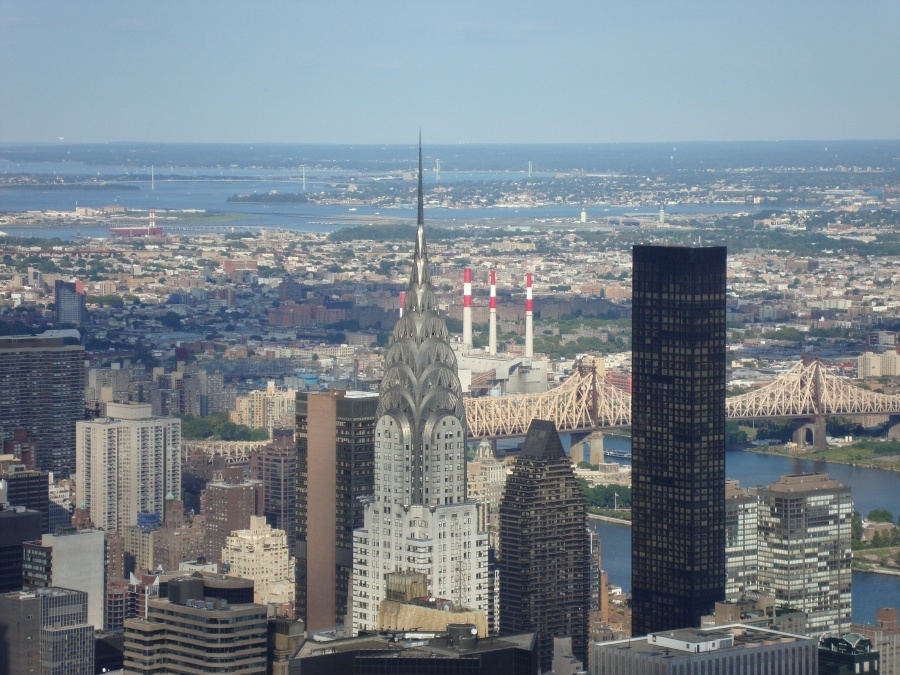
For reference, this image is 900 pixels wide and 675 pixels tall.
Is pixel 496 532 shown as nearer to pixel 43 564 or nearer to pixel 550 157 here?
pixel 43 564

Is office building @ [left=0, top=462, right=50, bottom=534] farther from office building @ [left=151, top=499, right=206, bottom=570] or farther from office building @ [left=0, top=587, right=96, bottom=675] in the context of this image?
office building @ [left=0, top=587, right=96, bottom=675]

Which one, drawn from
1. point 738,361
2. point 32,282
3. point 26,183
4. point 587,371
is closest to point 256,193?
point 26,183

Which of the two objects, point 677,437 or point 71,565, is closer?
point 71,565

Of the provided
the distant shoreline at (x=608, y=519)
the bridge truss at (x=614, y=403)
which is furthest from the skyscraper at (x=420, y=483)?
the bridge truss at (x=614, y=403)

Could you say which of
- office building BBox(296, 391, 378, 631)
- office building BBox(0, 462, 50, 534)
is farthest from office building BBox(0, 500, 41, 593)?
office building BBox(0, 462, 50, 534)

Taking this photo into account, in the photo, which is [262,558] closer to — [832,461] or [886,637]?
[886,637]

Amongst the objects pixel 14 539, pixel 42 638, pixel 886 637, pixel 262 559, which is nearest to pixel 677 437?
pixel 886 637
